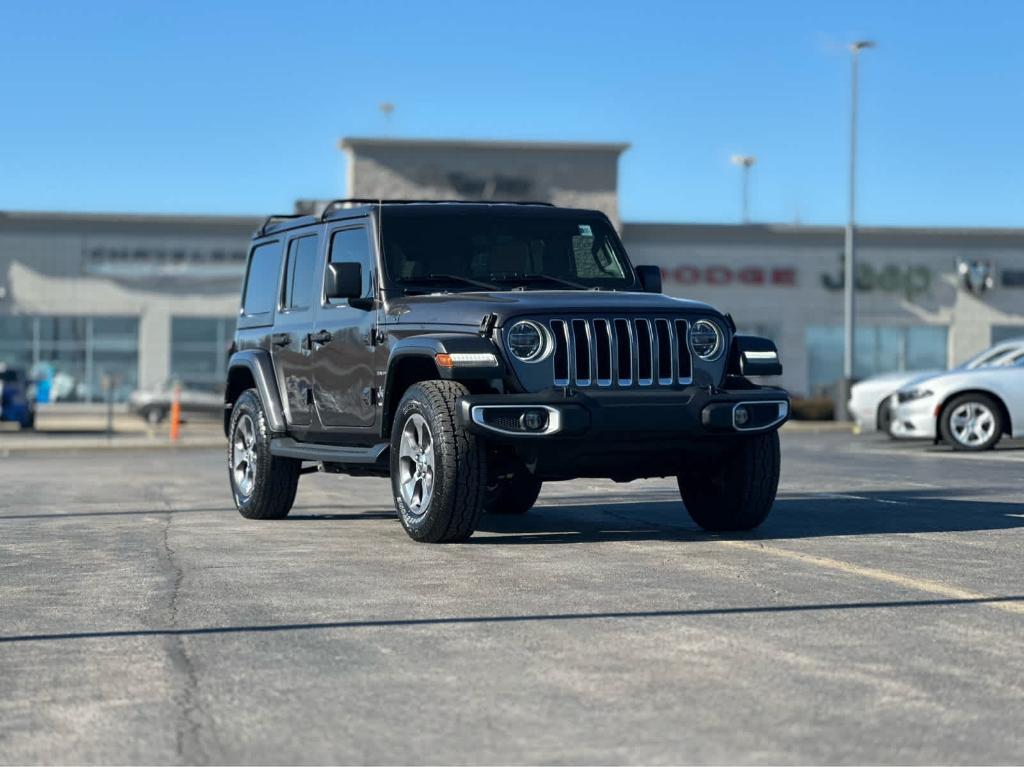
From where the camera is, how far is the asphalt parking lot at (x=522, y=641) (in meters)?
4.79

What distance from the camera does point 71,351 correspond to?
56469mm

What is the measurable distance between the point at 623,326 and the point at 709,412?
0.67 metres

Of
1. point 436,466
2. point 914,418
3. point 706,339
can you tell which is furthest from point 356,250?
point 914,418

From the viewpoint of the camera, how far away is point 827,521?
11172mm

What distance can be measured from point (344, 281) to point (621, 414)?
2.19 m

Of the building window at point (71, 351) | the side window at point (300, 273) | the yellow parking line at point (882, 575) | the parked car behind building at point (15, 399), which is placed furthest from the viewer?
the building window at point (71, 351)

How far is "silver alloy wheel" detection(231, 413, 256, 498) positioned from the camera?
1223cm

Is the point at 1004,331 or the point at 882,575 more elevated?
the point at 1004,331

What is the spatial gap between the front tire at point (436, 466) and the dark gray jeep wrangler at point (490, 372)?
0.04 feet

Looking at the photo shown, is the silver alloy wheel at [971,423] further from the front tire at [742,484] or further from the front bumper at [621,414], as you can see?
the front bumper at [621,414]

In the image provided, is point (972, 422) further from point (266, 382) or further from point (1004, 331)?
point (1004, 331)

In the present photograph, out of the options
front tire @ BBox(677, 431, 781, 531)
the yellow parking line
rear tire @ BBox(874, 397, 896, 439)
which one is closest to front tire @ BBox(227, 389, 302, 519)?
front tire @ BBox(677, 431, 781, 531)

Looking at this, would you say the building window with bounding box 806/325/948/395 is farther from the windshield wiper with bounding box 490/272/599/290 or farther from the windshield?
the windshield wiper with bounding box 490/272/599/290

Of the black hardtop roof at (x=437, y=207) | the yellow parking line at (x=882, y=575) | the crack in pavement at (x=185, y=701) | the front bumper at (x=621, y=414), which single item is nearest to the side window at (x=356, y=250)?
the black hardtop roof at (x=437, y=207)
